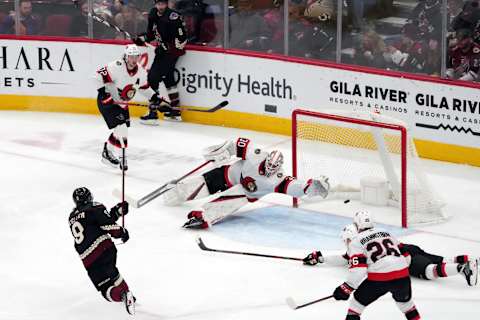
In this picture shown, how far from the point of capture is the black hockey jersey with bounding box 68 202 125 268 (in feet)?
25.7

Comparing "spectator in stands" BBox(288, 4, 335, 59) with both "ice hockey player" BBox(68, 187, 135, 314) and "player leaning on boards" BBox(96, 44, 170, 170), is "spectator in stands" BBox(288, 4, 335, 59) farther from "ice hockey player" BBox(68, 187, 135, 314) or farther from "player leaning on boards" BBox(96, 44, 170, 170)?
"ice hockey player" BBox(68, 187, 135, 314)

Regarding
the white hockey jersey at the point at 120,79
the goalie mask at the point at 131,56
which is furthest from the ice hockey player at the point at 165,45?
the goalie mask at the point at 131,56

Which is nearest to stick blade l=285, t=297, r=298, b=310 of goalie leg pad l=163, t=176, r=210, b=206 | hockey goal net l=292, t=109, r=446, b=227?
hockey goal net l=292, t=109, r=446, b=227

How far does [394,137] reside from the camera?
9.91 metres

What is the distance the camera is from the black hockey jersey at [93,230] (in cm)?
783

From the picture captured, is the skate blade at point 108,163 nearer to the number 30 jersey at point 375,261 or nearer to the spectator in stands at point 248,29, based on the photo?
the spectator in stands at point 248,29

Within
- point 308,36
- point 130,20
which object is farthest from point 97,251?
point 130,20

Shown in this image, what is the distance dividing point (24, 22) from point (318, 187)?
17.7ft

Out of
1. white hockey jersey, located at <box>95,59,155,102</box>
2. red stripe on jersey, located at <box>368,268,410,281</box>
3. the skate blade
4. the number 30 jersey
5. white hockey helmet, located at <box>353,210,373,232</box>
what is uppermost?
white hockey jersey, located at <box>95,59,155,102</box>

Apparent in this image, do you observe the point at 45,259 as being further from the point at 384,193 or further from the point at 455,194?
the point at 455,194

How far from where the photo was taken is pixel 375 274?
7207 millimetres

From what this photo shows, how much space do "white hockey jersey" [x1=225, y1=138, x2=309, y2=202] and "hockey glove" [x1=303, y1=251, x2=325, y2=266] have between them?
914 millimetres

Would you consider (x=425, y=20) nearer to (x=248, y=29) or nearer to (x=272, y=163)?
(x=248, y=29)

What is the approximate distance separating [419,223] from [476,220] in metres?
0.50
